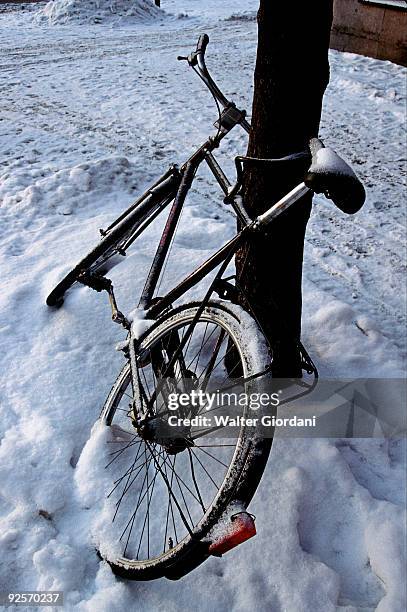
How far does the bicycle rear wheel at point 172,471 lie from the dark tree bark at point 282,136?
0.34 meters

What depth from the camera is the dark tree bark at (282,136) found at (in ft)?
7.77

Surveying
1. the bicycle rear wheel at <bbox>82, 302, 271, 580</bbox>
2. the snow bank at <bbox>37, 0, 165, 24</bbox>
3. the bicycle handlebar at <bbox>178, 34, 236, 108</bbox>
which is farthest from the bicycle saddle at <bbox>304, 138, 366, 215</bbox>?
the snow bank at <bbox>37, 0, 165, 24</bbox>

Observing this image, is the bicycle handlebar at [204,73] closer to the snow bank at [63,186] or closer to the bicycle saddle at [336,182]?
the bicycle saddle at [336,182]

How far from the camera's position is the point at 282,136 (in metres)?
2.54

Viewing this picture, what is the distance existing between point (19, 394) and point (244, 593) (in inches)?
59.7

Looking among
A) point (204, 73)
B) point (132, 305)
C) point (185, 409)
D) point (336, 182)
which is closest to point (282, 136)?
point (204, 73)

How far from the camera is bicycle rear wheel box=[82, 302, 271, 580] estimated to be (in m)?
1.83

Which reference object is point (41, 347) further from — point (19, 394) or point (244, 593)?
point (244, 593)

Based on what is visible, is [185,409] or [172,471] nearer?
[185,409]

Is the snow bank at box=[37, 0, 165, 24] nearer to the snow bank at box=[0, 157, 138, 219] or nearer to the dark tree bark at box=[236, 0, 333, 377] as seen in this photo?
the snow bank at box=[0, 157, 138, 219]

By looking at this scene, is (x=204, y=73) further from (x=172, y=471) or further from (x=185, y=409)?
(x=172, y=471)

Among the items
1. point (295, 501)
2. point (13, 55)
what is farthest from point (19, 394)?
point (13, 55)

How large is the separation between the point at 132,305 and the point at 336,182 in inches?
74.4

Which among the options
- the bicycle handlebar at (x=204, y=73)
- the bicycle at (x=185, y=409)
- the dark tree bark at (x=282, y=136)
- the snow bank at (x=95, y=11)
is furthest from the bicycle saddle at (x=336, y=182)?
the snow bank at (x=95, y=11)
